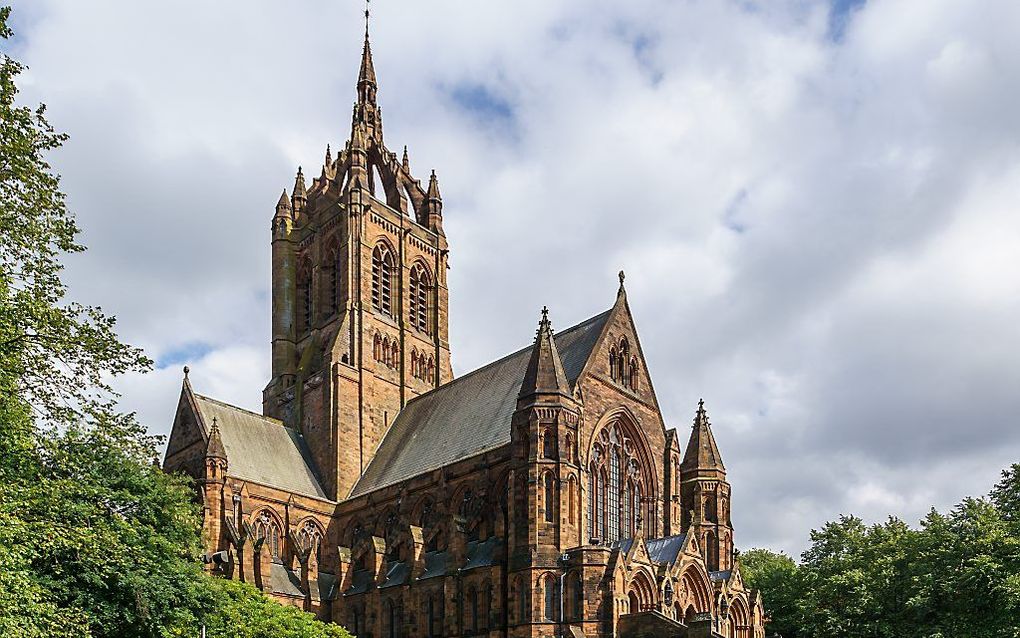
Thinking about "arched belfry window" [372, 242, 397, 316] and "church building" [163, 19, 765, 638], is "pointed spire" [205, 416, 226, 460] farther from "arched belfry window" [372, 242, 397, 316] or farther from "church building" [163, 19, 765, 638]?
"arched belfry window" [372, 242, 397, 316]

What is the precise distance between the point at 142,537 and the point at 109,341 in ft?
38.4

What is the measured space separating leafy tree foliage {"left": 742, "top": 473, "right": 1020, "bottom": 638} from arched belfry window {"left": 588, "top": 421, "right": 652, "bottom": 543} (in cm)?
1023

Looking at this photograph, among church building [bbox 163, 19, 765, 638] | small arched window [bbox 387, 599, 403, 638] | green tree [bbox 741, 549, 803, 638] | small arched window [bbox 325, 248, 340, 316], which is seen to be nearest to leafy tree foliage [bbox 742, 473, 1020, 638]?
green tree [bbox 741, 549, 803, 638]

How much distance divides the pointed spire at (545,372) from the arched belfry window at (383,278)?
21.2 m

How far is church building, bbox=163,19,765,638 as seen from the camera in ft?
147

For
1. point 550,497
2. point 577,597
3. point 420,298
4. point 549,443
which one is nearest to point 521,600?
point 577,597

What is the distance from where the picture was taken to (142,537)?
3162cm

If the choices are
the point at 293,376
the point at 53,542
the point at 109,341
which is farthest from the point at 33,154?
the point at 293,376

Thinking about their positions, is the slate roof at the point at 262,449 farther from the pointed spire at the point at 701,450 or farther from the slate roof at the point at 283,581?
the pointed spire at the point at 701,450

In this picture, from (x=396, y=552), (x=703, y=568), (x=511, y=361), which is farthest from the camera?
(x=511, y=361)

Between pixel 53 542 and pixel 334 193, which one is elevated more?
pixel 334 193

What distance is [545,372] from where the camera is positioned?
1848 inches

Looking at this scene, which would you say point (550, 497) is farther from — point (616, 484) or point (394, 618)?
point (394, 618)

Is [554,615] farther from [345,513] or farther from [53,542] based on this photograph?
[53,542]
